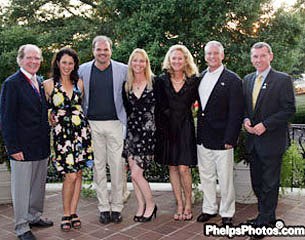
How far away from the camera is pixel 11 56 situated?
8922 mm

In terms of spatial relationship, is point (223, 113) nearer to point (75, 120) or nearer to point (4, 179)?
point (75, 120)

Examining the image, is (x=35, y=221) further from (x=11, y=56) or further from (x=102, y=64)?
(x=11, y=56)

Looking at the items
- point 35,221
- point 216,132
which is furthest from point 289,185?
point 35,221

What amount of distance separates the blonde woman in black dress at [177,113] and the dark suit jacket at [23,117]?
113cm

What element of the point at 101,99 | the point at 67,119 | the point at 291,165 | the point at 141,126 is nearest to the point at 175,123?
the point at 141,126

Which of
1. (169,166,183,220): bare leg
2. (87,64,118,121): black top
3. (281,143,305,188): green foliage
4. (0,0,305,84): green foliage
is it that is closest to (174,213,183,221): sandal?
(169,166,183,220): bare leg

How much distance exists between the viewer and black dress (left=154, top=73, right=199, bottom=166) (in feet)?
12.4

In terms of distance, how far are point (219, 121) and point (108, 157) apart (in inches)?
46.8

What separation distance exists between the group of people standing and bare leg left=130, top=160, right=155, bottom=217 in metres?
0.01

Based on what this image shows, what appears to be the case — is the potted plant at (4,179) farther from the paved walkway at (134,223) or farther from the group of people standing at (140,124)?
the group of people standing at (140,124)

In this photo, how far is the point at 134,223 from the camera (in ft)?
12.9

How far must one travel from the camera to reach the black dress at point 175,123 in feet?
12.4

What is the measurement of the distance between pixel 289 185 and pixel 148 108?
7.41 ft

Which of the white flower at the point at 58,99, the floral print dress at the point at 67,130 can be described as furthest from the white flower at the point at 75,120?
the white flower at the point at 58,99
